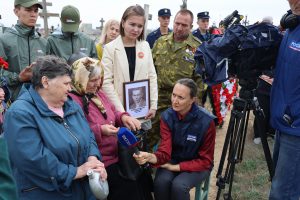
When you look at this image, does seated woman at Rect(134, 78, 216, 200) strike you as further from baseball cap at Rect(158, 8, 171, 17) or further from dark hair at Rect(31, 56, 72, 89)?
baseball cap at Rect(158, 8, 171, 17)

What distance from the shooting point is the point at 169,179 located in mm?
2600

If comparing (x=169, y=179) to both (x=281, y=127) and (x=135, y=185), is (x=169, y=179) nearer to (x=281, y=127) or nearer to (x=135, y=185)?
(x=135, y=185)

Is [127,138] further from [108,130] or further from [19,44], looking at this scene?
[19,44]

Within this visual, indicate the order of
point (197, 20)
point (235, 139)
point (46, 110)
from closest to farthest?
point (46, 110) < point (235, 139) < point (197, 20)

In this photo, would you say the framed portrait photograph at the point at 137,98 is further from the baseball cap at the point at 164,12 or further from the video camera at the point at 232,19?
the baseball cap at the point at 164,12

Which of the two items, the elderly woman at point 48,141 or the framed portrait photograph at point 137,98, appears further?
the framed portrait photograph at point 137,98

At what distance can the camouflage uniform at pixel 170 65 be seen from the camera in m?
3.44

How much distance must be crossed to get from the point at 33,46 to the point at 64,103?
1.20 m

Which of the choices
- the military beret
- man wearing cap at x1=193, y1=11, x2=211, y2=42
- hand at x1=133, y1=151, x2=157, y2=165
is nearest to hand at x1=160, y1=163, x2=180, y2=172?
hand at x1=133, y1=151, x2=157, y2=165

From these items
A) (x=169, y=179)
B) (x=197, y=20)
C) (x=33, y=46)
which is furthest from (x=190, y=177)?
(x=197, y=20)

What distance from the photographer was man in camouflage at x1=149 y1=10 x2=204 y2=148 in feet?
11.1

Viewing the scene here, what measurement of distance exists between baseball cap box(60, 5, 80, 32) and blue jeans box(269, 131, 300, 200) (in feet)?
7.52

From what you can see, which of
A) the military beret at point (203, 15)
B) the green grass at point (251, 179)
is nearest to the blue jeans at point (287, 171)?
the green grass at point (251, 179)

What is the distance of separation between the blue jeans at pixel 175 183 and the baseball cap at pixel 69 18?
1772 millimetres
